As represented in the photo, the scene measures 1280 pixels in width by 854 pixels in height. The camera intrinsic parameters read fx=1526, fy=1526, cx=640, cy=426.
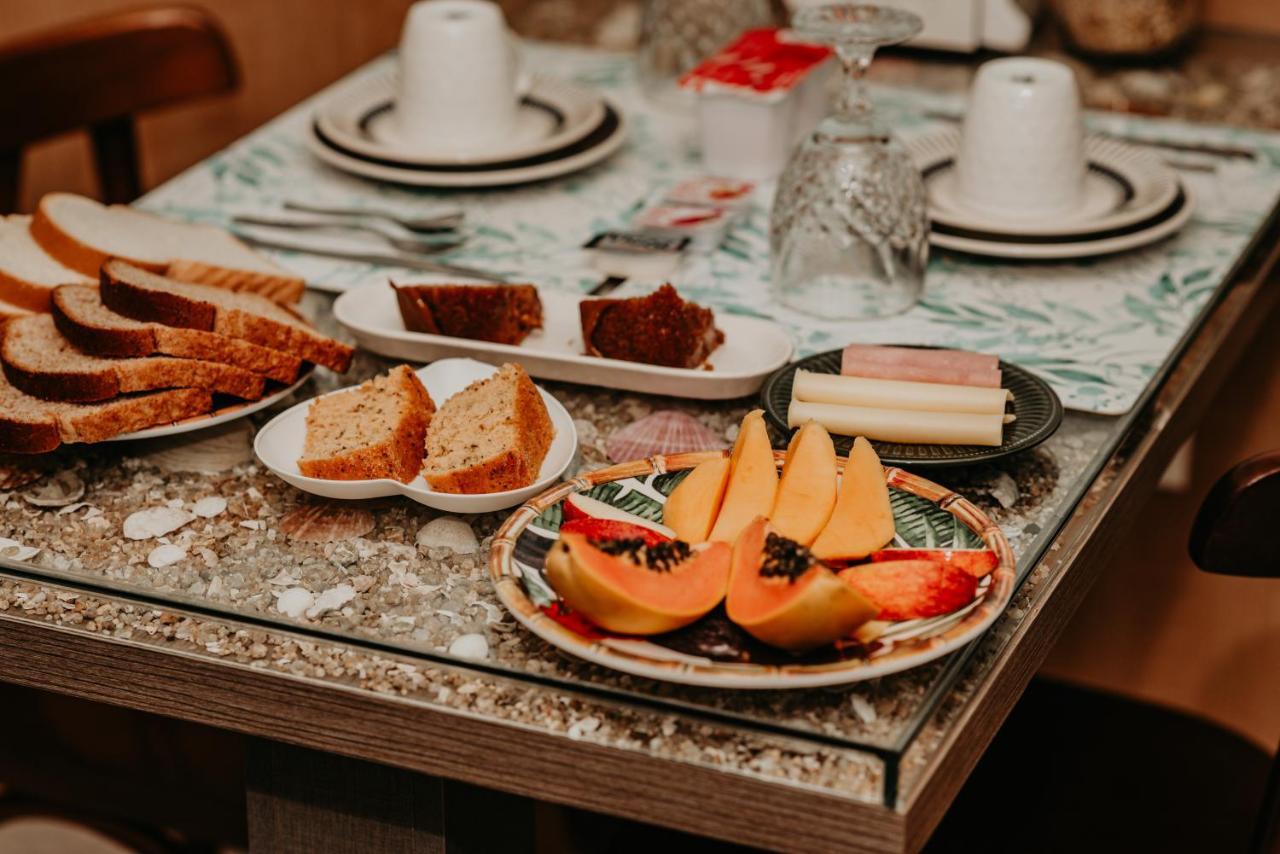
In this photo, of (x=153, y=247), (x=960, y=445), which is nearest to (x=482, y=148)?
(x=153, y=247)

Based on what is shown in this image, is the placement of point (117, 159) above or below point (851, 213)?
below

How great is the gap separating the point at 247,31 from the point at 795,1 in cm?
131

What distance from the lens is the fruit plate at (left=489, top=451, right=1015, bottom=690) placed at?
795 mm

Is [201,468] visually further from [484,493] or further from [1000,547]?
[1000,547]

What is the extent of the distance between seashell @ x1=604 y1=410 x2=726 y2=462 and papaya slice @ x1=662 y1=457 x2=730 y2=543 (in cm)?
16

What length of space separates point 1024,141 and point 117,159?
1189mm

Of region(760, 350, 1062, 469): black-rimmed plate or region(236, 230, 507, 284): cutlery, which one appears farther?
region(236, 230, 507, 284): cutlery

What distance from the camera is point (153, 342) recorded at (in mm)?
1110

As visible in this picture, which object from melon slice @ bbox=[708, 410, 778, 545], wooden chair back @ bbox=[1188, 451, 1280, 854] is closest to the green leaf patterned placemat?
wooden chair back @ bbox=[1188, 451, 1280, 854]

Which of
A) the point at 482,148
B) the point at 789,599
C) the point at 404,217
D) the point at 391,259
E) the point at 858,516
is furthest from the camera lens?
the point at 482,148

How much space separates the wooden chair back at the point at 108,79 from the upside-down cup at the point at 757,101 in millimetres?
721

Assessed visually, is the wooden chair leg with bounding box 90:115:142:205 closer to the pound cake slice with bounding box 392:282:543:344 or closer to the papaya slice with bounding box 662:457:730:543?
the pound cake slice with bounding box 392:282:543:344

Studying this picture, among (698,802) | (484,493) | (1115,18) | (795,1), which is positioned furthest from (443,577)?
(1115,18)

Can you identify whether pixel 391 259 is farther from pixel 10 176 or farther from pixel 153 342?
pixel 10 176
